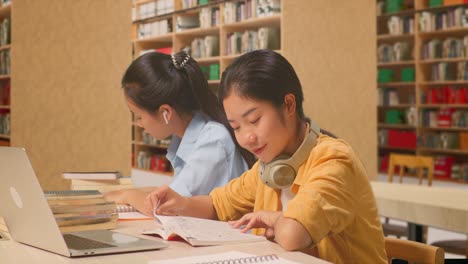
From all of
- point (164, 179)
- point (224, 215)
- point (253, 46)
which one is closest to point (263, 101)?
point (224, 215)

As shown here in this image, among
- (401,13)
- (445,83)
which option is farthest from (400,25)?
(445,83)

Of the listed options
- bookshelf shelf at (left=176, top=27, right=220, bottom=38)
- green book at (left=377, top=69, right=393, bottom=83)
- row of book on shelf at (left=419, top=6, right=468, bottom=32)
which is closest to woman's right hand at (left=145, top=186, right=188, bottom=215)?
bookshelf shelf at (left=176, top=27, right=220, bottom=38)

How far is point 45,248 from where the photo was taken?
1.51 meters

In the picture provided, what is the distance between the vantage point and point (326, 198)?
1532mm

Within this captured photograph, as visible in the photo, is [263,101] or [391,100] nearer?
[263,101]

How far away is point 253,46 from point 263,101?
5833 millimetres

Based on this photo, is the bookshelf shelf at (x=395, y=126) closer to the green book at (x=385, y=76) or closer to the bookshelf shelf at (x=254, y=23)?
the green book at (x=385, y=76)

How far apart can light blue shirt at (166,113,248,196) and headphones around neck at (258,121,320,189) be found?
2.26 feet

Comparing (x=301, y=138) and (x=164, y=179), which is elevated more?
(x=301, y=138)

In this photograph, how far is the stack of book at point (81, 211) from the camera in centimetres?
175

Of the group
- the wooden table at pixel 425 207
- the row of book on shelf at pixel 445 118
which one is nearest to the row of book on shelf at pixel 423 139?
the row of book on shelf at pixel 445 118

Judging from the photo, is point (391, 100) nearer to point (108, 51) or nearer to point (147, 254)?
point (108, 51)

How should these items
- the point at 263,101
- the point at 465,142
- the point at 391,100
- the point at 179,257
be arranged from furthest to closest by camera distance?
the point at 391,100 < the point at 465,142 < the point at 263,101 < the point at 179,257

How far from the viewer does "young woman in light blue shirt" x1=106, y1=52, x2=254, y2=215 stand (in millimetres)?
2439
